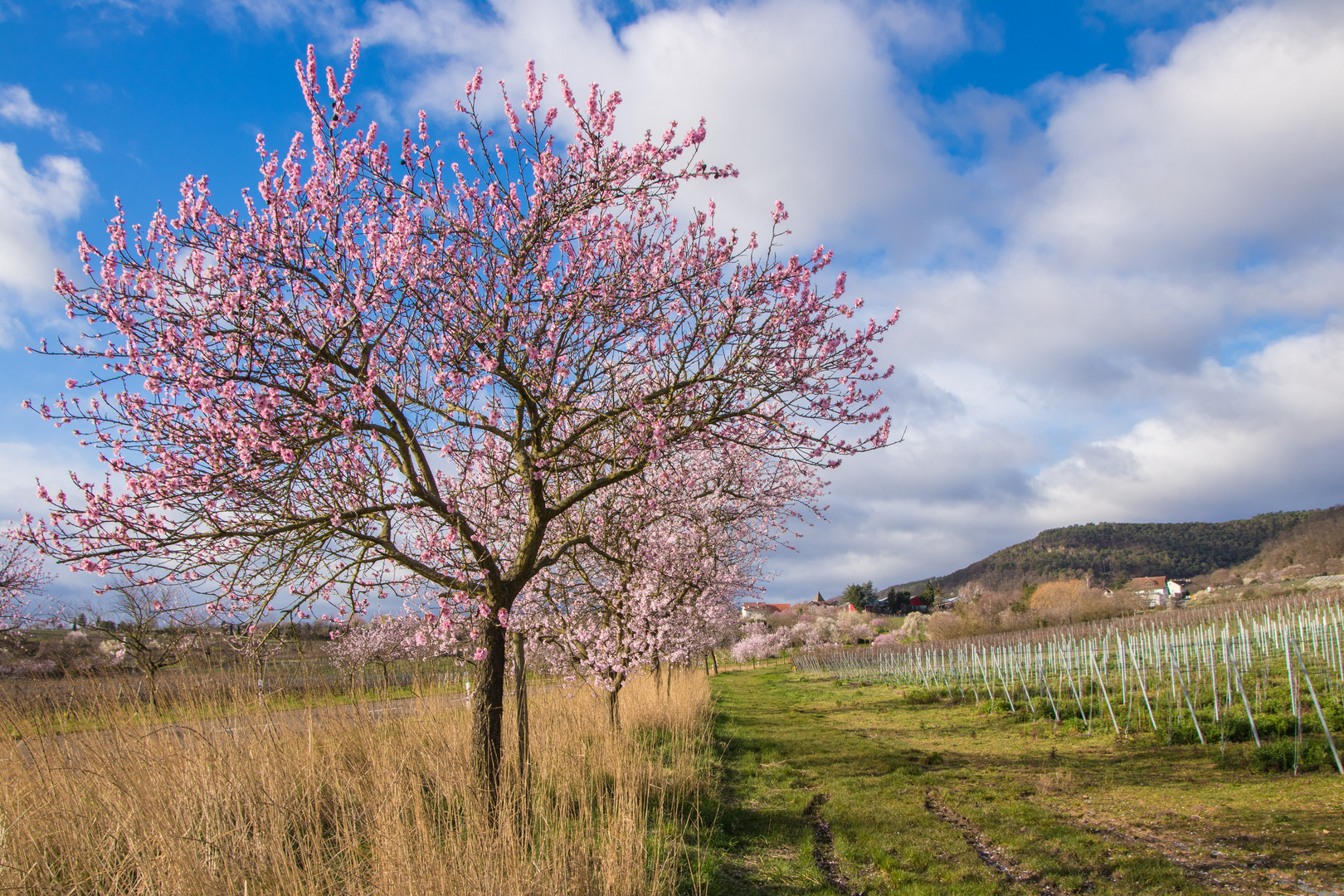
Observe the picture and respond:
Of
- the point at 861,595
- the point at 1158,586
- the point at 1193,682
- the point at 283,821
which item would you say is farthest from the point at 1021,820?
the point at 1158,586

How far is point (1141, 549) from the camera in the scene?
363ft

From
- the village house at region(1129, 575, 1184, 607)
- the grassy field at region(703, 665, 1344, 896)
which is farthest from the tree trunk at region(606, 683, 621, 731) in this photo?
the village house at region(1129, 575, 1184, 607)

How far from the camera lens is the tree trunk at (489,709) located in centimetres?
596

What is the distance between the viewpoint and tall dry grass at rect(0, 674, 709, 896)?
12.1ft

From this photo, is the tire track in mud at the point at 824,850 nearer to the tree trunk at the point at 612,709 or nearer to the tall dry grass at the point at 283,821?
the tall dry grass at the point at 283,821

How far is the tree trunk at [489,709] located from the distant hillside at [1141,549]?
3553 inches

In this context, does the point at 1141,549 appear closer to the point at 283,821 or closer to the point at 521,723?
the point at 521,723

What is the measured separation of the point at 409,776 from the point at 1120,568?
124 meters

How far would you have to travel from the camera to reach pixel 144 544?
15.9ft

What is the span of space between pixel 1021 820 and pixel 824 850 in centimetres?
266

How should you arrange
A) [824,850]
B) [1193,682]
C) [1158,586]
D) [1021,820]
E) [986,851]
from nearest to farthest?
[986,851], [824,850], [1021,820], [1193,682], [1158,586]

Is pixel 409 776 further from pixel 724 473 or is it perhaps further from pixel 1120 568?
pixel 1120 568

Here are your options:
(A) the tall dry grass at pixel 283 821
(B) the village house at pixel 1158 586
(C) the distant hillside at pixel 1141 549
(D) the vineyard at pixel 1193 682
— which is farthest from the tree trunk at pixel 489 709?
(C) the distant hillside at pixel 1141 549

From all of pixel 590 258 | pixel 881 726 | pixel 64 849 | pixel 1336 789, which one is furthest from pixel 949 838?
pixel 881 726
